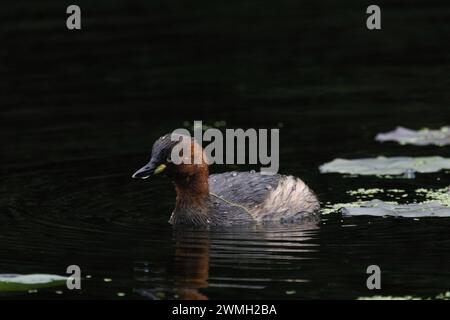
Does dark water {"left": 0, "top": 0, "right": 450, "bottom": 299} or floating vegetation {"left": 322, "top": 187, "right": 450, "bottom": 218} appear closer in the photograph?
dark water {"left": 0, "top": 0, "right": 450, "bottom": 299}

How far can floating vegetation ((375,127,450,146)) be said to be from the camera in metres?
15.5

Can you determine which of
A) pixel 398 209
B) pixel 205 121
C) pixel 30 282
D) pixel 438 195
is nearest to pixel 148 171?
pixel 30 282

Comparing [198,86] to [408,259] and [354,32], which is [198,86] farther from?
[408,259]

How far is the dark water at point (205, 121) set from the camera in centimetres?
1078

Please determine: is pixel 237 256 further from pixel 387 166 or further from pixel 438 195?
pixel 387 166

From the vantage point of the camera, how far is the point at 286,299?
9.84 m

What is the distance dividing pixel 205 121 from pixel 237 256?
615cm

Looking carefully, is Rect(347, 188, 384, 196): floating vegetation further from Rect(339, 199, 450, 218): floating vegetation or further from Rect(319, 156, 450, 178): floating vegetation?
Rect(319, 156, 450, 178): floating vegetation

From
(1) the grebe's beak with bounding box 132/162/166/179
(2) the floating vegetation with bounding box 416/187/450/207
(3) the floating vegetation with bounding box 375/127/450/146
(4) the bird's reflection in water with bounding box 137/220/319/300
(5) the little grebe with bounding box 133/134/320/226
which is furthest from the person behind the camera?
(3) the floating vegetation with bounding box 375/127/450/146

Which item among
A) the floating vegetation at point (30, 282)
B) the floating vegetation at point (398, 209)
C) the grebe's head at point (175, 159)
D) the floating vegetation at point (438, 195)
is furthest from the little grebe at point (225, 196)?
the floating vegetation at point (30, 282)

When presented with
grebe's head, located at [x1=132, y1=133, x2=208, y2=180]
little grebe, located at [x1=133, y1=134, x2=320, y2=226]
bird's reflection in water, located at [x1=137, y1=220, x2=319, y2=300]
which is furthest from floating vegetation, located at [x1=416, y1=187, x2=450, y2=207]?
grebe's head, located at [x1=132, y1=133, x2=208, y2=180]

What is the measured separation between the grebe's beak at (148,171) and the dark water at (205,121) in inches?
20.0

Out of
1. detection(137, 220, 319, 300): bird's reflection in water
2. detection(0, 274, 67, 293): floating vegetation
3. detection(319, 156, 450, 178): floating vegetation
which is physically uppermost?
detection(319, 156, 450, 178): floating vegetation

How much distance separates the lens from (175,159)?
40.7ft
